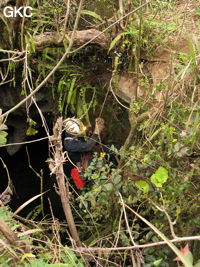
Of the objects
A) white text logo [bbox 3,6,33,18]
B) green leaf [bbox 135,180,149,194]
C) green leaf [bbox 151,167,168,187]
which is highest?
white text logo [bbox 3,6,33,18]

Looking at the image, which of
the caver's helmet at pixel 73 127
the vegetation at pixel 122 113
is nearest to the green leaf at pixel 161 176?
the vegetation at pixel 122 113

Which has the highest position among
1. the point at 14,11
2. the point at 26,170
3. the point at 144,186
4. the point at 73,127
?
the point at 14,11

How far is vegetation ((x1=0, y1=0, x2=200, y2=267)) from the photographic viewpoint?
224 centimetres

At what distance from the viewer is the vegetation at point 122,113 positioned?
2244 mm

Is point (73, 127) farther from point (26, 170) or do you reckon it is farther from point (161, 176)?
point (26, 170)

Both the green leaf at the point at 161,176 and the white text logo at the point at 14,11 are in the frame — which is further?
the white text logo at the point at 14,11

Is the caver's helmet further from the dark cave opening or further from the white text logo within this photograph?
the dark cave opening

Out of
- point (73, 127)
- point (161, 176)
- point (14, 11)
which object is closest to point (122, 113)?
point (73, 127)

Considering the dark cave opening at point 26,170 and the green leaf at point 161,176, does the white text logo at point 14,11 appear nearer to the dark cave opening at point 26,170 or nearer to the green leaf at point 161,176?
the green leaf at point 161,176

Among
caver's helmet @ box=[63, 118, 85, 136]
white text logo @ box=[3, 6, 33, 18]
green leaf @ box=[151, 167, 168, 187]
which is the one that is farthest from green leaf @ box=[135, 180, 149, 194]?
white text logo @ box=[3, 6, 33, 18]

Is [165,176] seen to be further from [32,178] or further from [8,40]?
[32,178]

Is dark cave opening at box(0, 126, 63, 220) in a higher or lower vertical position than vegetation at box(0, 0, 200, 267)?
lower

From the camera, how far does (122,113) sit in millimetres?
4066

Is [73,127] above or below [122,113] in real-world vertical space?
above
